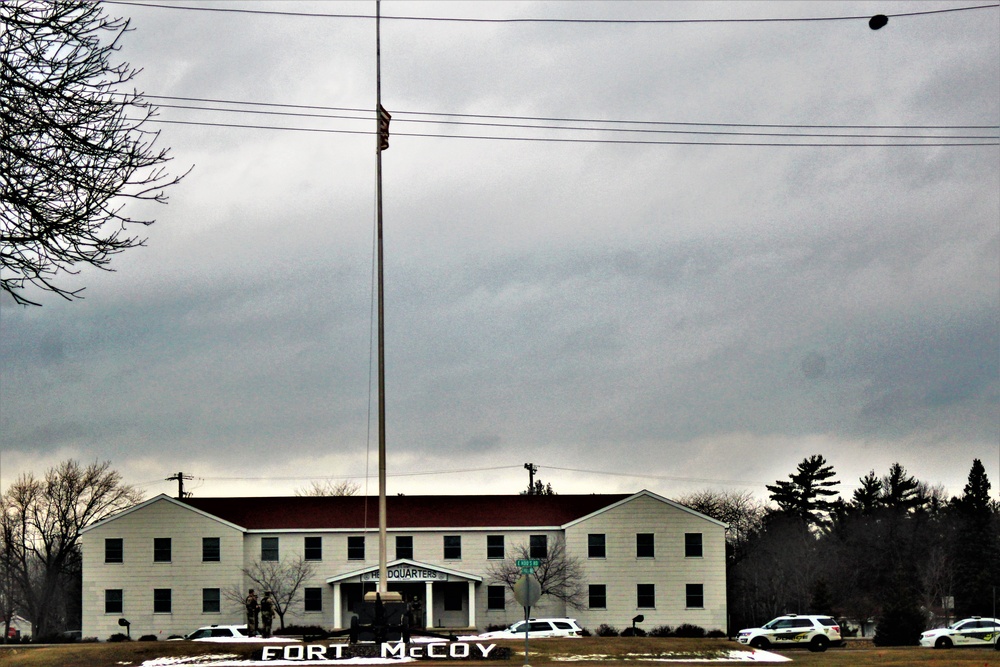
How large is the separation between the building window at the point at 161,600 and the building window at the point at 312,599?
25.0ft

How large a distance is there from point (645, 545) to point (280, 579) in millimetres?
20852

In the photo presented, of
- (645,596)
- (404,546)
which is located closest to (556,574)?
(645,596)

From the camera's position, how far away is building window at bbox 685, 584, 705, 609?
6856 centimetres

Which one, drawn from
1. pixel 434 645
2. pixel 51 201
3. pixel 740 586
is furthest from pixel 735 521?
pixel 51 201

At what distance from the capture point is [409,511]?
239ft

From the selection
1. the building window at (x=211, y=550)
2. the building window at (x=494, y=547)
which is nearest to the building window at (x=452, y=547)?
the building window at (x=494, y=547)

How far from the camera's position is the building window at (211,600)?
67688mm

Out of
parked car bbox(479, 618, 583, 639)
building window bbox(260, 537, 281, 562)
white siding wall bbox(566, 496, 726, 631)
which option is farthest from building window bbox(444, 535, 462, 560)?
parked car bbox(479, 618, 583, 639)

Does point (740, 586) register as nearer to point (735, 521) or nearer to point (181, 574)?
point (735, 521)

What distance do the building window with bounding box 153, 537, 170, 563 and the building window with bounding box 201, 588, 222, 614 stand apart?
286cm

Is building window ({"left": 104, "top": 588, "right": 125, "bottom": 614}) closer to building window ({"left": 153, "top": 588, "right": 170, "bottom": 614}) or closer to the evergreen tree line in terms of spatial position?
building window ({"left": 153, "top": 588, "right": 170, "bottom": 614})

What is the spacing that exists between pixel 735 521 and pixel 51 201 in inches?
4054

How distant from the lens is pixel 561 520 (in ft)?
235

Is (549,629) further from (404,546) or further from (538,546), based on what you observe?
(404,546)
